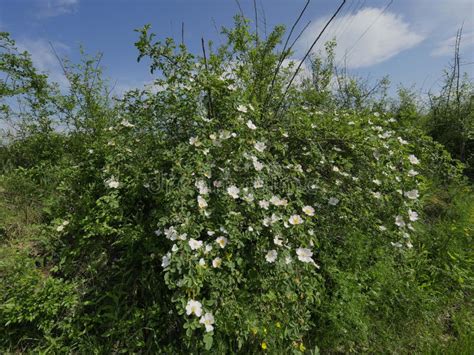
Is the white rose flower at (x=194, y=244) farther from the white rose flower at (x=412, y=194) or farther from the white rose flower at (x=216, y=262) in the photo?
the white rose flower at (x=412, y=194)

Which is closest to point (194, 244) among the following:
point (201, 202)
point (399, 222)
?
point (201, 202)

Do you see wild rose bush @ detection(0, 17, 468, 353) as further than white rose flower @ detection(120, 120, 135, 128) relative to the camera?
No

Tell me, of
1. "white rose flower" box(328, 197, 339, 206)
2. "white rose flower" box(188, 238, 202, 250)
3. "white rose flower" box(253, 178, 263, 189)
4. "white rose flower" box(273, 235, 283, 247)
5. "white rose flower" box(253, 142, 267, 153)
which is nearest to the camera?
"white rose flower" box(188, 238, 202, 250)

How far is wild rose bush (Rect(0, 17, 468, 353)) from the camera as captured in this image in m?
1.36

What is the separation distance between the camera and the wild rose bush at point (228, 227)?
1355 millimetres

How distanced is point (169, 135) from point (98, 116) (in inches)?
60.8

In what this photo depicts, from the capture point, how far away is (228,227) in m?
1.38

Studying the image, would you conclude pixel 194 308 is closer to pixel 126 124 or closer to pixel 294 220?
pixel 294 220

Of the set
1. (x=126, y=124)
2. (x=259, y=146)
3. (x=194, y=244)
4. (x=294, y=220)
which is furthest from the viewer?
(x=126, y=124)

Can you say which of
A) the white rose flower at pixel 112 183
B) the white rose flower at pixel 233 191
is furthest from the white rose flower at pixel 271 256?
the white rose flower at pixel 112 183

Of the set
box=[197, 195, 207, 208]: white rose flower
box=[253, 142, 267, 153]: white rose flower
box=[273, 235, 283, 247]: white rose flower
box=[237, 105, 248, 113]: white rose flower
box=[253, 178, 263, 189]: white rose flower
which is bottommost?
box=[273, 235, 283, 247]: white rose flower

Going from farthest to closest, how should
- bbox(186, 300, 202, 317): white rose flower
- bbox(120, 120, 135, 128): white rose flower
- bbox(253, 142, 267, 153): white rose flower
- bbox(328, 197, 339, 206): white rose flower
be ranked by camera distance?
1. bbox(120, 120, 135, 128): white rose flower
2. bbox(328, 197, 339, 206): white rose flower
3. bbox(253, 142, 267, 153): white rose flower
4. bbox(186, 300, 202, 317): white rose flower

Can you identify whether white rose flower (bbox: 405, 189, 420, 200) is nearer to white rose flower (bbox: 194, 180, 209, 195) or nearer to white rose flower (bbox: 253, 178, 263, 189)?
white rose flower (bbox: 253, 178, 263, 189)

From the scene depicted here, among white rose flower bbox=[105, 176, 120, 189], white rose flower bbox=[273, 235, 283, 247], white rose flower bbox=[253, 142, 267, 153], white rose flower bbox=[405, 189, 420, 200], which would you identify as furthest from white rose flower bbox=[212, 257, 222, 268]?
white rose flower bbox=[405, 189, 420, 200]
